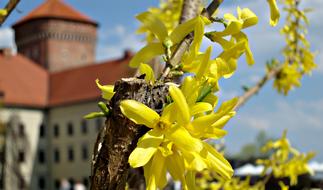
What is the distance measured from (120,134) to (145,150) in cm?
13

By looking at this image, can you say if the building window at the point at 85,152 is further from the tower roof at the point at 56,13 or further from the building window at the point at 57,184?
the tower roof at the point at 56,13

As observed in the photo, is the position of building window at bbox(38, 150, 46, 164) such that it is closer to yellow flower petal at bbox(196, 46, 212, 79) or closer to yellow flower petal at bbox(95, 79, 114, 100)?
yellow flower petal at bbox(95, 79, 114, 100)

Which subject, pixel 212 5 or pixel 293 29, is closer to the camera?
pixel 212 5

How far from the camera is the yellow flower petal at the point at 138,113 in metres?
0.73

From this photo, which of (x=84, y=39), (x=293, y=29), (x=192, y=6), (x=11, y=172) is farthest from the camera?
(x=84, y=39)

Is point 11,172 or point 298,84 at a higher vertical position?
point 298,84

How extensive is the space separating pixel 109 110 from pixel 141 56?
0.11m

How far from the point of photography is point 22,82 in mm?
40094

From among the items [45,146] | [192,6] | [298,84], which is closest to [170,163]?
[192,6]

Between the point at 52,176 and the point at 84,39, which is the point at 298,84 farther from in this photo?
the point at 84,39

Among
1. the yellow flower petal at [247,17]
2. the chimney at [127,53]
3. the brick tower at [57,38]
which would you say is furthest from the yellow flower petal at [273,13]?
the brick tower at [57,38]

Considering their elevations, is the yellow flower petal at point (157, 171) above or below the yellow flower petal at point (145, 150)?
below

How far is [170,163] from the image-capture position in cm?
75

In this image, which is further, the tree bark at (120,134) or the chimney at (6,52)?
the chimney at (6,52)
